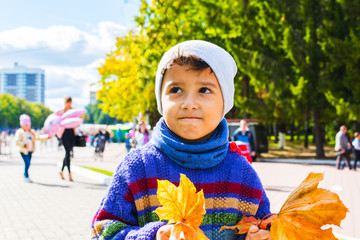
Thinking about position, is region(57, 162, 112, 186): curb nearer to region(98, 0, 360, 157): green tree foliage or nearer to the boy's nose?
region(98, 0, 360, 157): green tree foliage

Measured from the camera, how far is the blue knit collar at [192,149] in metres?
1.58

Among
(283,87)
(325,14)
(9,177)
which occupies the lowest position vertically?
(9,177)

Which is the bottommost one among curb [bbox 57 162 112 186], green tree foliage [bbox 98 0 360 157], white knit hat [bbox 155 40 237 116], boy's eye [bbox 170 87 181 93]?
curb [bbox 57 162 112 186]

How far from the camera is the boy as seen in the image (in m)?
1.57

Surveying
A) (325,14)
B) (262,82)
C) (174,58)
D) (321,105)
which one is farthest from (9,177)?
(325,14)

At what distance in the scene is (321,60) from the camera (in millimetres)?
21094

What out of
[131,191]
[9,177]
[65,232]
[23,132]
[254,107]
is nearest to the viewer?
[131,191]

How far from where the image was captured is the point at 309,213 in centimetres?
130

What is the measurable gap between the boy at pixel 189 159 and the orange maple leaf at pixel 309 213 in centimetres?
29

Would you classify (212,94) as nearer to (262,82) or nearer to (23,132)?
(23,132)

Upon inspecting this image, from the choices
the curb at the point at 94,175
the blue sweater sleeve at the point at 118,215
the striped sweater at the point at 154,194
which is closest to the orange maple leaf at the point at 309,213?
the striped sweater at the point at 154,194

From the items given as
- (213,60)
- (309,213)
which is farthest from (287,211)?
(213,60)

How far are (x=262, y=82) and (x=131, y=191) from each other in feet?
68.2

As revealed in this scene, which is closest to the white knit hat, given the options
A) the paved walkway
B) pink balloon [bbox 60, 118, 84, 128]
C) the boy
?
the boy
